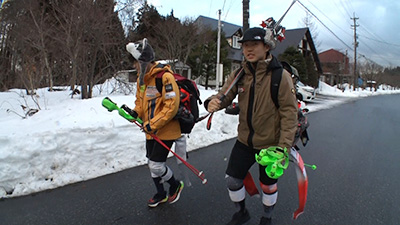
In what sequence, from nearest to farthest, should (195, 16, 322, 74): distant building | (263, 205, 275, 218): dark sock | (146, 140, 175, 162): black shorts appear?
(263, 205, 275, 218): dark sock < (146, 140, 175, 162): black shorts < (195, 16, 322, 74): distant building

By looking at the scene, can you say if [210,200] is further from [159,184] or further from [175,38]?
[175,38]

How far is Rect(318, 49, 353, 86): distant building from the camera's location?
49.1m

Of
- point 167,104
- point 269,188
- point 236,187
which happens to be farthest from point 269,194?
point 167,104

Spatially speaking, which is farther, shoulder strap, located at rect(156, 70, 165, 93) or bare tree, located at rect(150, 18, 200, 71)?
bare tree, located at rect(150, 18, 200, 71)

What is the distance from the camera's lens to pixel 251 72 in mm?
2562

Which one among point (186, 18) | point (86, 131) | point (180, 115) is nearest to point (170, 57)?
point (186, 18)

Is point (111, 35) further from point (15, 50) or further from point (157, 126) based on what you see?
point (157, 126)

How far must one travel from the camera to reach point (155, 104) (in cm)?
304

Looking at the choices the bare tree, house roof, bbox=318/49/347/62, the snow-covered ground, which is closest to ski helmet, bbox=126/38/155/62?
the snow-covered ground

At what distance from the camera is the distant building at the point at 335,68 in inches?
1933

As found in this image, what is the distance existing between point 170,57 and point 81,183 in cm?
1512

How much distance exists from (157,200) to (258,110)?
5.60 ft

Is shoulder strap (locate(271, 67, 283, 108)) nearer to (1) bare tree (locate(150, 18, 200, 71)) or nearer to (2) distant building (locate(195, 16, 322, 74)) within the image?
(1) bare tree (locate(150, 18, 200, 71))

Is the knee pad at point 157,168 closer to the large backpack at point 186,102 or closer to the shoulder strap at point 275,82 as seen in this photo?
the large backpack at point 186,102
